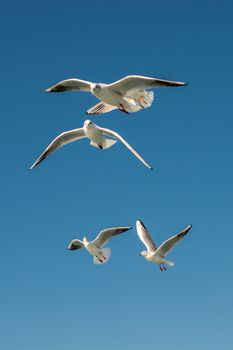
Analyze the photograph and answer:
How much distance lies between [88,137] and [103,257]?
17.5ft

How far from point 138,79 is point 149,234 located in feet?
25.9

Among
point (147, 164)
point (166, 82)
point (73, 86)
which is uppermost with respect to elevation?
point (73, 86)

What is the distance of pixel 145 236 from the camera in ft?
78.9

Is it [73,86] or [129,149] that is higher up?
[73,86]

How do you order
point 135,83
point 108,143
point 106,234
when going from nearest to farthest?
point 135,83, point 108,143, point 106,234

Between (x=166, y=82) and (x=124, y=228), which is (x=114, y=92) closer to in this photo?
(x=166, y=82)

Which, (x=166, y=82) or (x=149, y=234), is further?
(x=149, y=234)

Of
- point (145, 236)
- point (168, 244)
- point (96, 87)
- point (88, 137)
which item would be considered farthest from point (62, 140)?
point (145, 236)

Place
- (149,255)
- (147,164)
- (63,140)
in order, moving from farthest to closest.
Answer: (149,255) → (63,140) → (147,164)

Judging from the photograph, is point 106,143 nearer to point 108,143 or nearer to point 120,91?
point 108,143

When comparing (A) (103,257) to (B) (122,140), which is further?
(A) (103,257)

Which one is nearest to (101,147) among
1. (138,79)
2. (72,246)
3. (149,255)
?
(138,79)

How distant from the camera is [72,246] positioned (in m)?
25.4

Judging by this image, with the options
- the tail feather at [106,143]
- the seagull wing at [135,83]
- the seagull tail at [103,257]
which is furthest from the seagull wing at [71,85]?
the seagull tail at [103,257]
